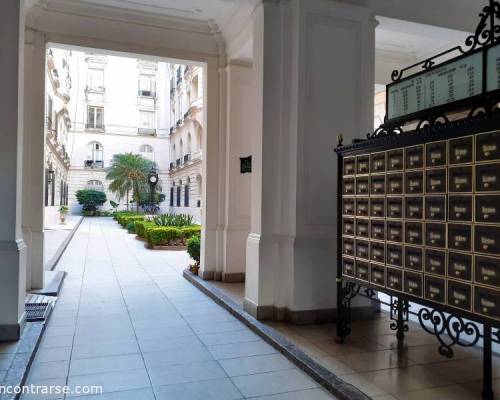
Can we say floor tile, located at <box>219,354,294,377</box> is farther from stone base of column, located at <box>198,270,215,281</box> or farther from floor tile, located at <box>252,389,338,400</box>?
stone base of column, located at <box>198,270,215,281</box>

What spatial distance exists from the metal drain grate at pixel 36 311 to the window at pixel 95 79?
39.4 m

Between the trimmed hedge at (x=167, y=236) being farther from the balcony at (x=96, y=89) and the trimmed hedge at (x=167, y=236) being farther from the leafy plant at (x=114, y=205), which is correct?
the balcony at (x=96, y=89)

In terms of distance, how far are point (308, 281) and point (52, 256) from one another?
296 inches

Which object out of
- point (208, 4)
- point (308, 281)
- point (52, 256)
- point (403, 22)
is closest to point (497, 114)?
point (308, 281)

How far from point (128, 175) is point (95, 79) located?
11.1 meters

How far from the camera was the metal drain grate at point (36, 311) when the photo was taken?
4898 mm

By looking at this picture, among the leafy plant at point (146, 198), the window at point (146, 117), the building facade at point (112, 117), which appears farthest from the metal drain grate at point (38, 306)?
the window at point (146, 117)

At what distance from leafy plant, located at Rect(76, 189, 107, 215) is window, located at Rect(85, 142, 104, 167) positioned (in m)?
2.94

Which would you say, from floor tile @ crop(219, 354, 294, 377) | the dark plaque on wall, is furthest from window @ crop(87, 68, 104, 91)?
floor tile @ crop(219, 354, 294, 377)

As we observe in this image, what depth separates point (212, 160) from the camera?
297 inches

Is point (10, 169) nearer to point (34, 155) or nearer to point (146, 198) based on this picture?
point (34, 155)

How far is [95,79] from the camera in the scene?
40844 millimetres

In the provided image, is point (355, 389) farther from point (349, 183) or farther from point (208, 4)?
point (208, 4)

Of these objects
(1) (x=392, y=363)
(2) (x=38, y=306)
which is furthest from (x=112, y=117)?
(1) (x=392, y=363)
